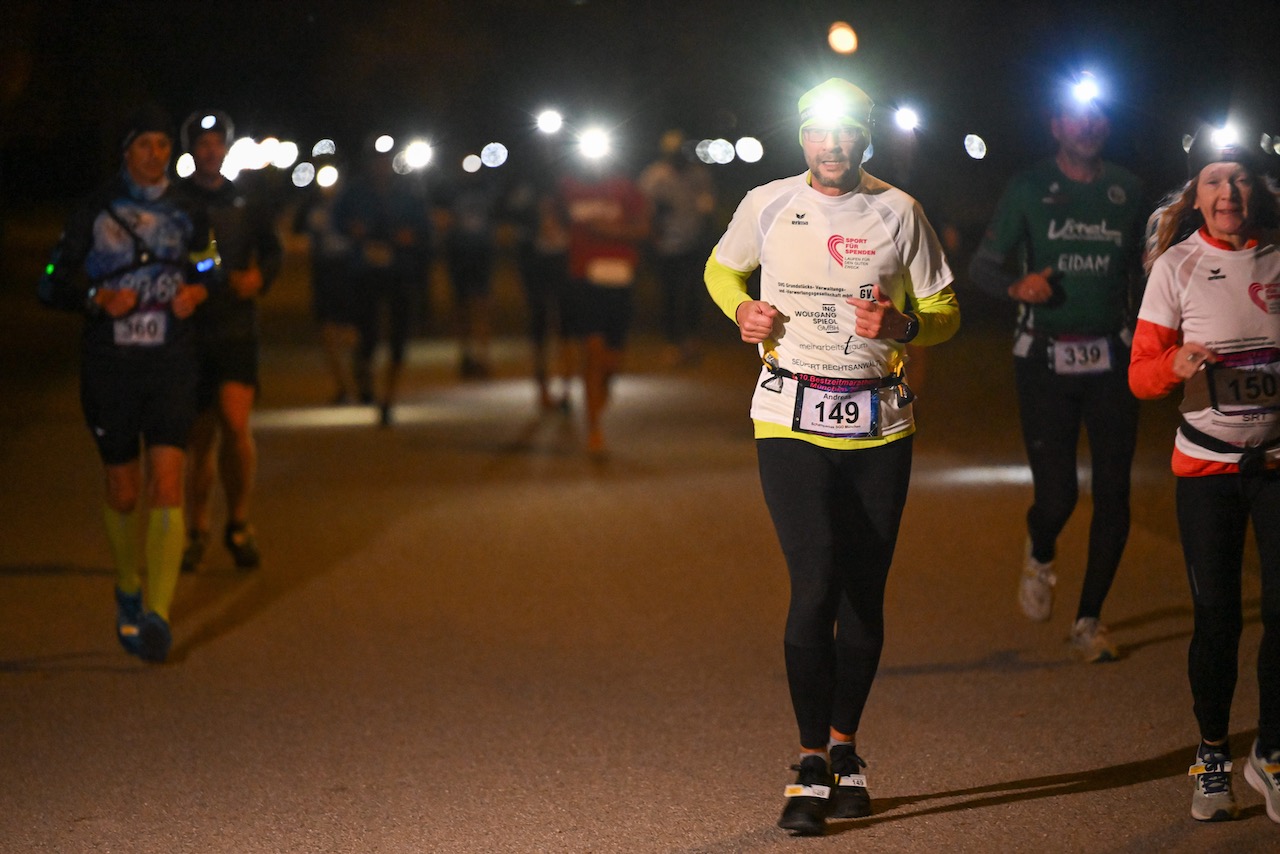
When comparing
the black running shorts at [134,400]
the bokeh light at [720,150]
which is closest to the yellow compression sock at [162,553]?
the black running shorts at [134,400]

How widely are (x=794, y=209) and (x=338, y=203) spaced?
10.4 meters

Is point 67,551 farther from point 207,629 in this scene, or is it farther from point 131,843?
point 131,843

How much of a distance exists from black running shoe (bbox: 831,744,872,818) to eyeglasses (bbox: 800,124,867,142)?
1824 mm

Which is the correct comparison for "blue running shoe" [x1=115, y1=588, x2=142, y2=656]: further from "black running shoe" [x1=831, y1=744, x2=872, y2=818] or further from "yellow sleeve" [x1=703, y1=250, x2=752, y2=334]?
"black running shoe" [x1=831, y1=744, x2=872, y2=818]

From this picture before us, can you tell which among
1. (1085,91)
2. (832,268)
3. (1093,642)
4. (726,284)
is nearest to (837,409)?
(832,268)

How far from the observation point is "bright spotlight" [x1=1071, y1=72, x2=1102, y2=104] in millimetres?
7332

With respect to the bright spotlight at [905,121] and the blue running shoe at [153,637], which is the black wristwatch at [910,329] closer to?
the blue running shoe at [153,637]

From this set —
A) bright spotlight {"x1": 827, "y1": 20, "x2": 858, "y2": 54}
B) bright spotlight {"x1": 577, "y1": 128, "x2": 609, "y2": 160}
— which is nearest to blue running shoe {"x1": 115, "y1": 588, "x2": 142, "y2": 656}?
bright spotlight {"x1": 577, "y1": 128, "x2": 609, "y2": 160}

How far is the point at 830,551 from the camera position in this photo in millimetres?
5398

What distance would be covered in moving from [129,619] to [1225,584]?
14.6ft

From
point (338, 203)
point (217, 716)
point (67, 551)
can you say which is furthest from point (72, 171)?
point (217, 716)

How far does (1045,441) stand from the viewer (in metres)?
7.46

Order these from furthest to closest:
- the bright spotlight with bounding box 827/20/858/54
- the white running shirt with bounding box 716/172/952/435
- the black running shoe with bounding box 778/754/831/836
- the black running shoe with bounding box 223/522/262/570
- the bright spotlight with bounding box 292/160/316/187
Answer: the bright spotlight with bounding box 292/160/316/187 < the bright spotlight with bounding box 827/20/858/54 < the black running shoe with bounding box 223/522/262/570 < the white running shirt with bounding box 716/172/952/435 < the black running shoe with bounding box 778/754/831/836

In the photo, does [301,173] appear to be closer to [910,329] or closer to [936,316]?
[936,316]
